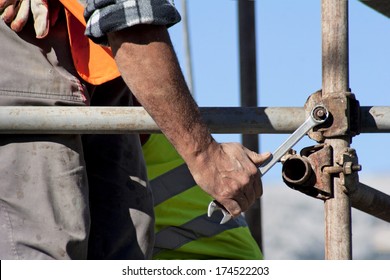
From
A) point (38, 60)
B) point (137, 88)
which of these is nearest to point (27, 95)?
point (38, 60)

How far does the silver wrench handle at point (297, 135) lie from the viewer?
280 centimetres

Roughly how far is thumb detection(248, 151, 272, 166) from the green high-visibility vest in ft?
4.45

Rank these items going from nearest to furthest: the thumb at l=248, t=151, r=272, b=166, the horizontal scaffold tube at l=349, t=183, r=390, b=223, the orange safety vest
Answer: the thumb at l=248, t=151, r=272, b=166 < the orange safety vest < the horizontal scaffold tube at l=349, t=183, r=390, b=223

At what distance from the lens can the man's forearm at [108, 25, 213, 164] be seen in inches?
103

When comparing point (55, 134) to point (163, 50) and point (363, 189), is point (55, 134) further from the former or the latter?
point (363, 189)

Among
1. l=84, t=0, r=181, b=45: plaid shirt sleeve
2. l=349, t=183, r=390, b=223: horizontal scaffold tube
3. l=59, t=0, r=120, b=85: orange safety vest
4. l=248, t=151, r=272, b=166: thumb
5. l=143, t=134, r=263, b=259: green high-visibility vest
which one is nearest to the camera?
l=84, t=0, r=181, b=45: plaid shirt sleeve

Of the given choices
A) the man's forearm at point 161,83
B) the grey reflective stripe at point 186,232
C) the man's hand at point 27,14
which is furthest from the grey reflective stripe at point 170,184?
the man's forearm at point 161,83

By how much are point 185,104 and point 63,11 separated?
479 millimetres

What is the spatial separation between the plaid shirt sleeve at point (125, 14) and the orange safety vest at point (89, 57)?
196 millimetres

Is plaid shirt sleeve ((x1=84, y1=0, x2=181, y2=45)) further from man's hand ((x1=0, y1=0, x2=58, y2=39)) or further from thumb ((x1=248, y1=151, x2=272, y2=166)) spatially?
thumb ((x1=248, y1=151, x2=272, y2=166))

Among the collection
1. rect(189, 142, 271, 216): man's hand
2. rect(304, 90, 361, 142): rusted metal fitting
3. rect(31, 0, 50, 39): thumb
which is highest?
rect(31, 0, 50, 39): thumb

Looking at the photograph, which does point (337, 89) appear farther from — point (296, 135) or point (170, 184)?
point (170, 184)

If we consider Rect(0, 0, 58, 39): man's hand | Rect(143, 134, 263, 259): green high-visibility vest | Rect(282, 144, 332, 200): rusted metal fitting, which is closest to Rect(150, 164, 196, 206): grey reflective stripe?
Rect(143, 134, 263, 259): green high-visibility vest

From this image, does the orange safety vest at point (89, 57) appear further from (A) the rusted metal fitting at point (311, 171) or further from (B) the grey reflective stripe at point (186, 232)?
(B) the grey reflective stripe at point (186, 232)
